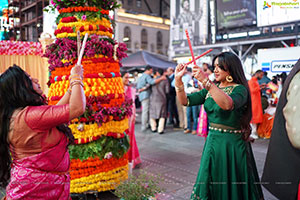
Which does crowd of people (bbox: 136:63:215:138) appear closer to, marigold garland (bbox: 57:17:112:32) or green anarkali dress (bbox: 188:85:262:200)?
marigold garland (bbox: 57:17:112:32)

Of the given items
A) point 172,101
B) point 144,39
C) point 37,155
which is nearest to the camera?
point 37,155

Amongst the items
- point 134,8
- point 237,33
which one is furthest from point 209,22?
point 134,8

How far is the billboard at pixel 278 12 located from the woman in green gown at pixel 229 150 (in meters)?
1.64

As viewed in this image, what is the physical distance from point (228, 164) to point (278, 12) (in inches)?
111

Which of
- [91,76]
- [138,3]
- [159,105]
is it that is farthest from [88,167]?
[138,3]

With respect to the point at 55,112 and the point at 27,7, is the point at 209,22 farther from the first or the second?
the point at 55,112

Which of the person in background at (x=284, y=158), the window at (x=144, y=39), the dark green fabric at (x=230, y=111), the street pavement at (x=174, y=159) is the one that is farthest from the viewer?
the window at (x=144, y=39)

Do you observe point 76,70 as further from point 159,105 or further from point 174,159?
point 159,105

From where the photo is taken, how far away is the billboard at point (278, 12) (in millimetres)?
3482

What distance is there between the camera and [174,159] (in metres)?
5.58

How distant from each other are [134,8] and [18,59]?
3174 centimetres

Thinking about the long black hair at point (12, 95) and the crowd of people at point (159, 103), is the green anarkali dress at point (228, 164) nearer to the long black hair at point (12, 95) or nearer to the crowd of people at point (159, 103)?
the long black hair at point (12, 95)

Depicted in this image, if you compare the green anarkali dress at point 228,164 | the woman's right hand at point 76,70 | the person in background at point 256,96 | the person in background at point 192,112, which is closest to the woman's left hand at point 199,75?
the green anarkali dress at point 228,164

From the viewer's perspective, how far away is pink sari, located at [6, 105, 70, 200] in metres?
1.73
